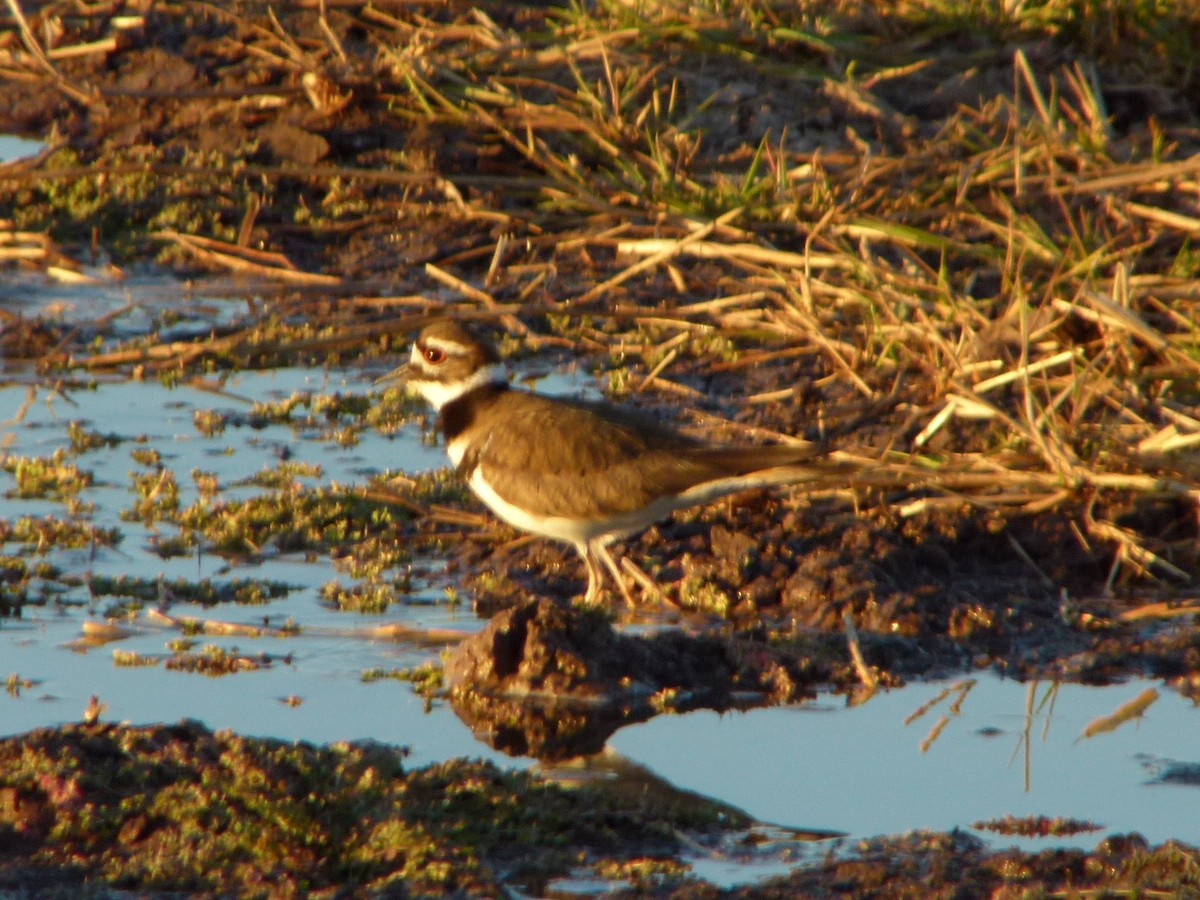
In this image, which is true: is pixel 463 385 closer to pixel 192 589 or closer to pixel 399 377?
pixel 399 377

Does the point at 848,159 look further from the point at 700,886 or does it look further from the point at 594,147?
the point at 700,886

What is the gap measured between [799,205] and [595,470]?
2.71 metres

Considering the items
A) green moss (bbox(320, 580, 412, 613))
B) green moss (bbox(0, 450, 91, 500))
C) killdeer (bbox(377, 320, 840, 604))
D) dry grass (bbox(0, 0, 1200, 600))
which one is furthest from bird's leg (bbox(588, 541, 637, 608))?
green moss (bbox(0, 450, 91, 500))

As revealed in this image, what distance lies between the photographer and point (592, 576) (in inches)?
230

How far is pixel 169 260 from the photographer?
895cm

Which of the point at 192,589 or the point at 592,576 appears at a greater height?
the point at 592,576

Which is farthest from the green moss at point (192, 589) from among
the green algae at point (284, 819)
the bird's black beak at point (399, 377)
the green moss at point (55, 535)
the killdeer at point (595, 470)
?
the green algae at point (284, 819)

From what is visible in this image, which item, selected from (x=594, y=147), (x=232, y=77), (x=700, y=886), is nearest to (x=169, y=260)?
(x=232, y=77)

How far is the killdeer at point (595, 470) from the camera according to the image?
5707 millimetres

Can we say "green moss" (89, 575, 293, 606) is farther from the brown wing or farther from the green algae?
the green algae

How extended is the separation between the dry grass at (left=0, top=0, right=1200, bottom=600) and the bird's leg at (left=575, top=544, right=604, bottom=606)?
41.5 inches

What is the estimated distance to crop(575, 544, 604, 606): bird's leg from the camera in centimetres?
579

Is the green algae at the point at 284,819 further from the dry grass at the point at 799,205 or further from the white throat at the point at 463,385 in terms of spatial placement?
the white throat at the point at 463,385

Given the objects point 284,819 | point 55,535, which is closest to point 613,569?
point 55,535
